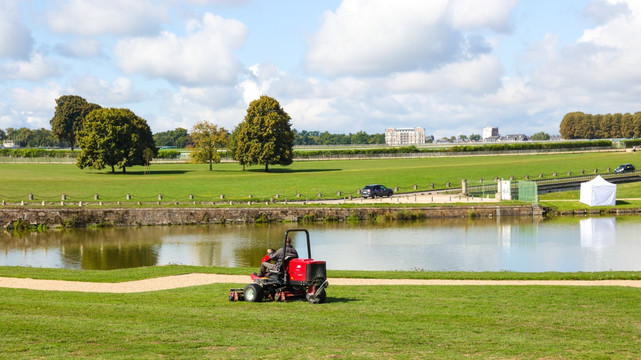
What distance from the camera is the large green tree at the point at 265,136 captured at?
319 ft

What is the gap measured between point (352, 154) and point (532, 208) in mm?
88676

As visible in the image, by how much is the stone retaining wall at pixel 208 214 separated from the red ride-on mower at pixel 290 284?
38.0m

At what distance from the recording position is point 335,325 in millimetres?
15062

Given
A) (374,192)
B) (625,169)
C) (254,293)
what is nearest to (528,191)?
(374,192)

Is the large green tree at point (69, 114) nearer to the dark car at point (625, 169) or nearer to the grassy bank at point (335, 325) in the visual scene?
the dark car at point (625, 169)

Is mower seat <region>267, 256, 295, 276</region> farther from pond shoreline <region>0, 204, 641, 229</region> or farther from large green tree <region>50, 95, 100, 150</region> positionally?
large green tree <region>50, 95, 100, 150</region>

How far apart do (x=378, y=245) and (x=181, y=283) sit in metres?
19.0

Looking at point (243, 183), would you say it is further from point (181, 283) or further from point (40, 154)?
point (40, 154)

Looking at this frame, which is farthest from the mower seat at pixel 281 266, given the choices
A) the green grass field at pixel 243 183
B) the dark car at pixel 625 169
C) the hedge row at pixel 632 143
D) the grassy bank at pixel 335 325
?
the hedge row at pixel 632 143

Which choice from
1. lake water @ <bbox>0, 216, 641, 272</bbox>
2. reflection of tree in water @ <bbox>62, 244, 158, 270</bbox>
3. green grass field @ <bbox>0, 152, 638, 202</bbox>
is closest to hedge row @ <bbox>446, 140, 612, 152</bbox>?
green grass field @ <bbox>0, 152, 638, 202</bbox>

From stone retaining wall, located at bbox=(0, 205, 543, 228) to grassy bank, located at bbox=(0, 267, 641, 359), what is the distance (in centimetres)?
3569

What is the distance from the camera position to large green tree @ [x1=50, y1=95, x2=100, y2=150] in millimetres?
145125

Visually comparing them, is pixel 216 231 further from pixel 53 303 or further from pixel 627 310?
pixel 627 310

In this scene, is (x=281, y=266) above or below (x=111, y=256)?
above
